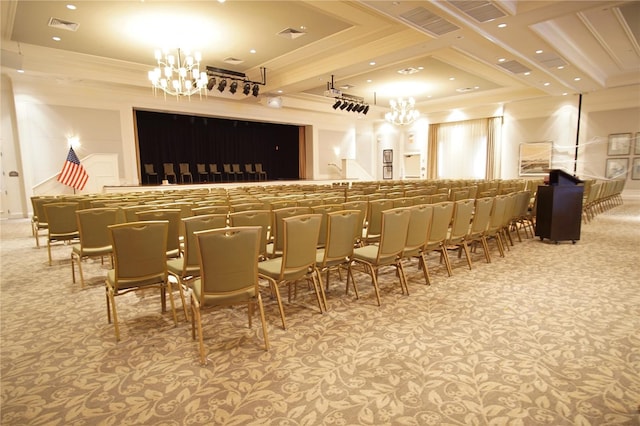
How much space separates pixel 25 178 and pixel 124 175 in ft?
9.01

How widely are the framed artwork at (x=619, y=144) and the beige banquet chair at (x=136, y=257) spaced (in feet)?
56.2

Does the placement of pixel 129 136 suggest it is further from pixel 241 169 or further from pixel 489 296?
pixel 489 296

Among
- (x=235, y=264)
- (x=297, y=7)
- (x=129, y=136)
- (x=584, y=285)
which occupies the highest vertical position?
(x=297, y=7)

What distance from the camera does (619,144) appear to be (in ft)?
44.7

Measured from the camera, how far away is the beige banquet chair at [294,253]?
3.03 meters

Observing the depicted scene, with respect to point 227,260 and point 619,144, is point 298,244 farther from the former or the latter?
point 619,144

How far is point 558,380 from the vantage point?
2275 mm

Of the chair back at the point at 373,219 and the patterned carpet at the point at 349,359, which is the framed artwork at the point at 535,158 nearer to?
the patterned carpet at the point at 349,359

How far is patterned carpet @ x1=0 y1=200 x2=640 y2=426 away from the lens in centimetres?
203

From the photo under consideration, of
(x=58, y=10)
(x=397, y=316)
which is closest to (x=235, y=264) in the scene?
(x=397, y=316)

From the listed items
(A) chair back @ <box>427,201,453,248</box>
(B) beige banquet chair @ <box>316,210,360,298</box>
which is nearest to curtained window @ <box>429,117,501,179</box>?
(A) chair back @ <box>427,201,453,248</box>

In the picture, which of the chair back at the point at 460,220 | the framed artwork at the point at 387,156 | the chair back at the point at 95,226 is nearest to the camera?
the chair back at the point at 95,226

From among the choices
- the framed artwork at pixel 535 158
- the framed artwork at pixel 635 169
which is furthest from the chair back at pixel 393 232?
the framed artwork at pixel 635 169

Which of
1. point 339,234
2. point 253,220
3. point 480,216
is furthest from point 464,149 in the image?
point 253,220
